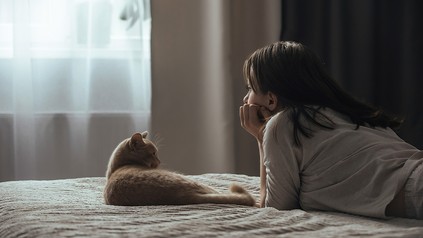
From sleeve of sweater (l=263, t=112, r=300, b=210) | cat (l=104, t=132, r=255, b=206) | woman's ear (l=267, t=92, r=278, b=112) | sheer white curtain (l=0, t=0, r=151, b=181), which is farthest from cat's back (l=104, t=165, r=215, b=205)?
sheer white curtain (l=0, t=0, r=151, b=181)

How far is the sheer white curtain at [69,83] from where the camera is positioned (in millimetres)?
3055

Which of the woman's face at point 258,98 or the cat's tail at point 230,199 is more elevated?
the woman's face at point 258,98

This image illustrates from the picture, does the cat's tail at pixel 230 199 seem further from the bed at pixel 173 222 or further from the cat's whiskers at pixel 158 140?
the cat's whiskers at pixel 158 140

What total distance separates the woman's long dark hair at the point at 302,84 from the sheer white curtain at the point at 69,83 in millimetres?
1515

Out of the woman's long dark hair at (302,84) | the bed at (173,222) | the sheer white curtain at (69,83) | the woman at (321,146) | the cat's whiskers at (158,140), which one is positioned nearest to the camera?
the bed at (173,222)

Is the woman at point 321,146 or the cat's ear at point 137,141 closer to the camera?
the woman at point 321,146

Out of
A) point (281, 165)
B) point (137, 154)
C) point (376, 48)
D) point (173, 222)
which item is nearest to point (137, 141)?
point (137, 154)

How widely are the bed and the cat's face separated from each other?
156 mm

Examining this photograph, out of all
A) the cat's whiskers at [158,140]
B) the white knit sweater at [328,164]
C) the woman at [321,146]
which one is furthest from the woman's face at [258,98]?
the cat's whiskers at [158,140]

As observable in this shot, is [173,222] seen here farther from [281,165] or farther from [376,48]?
[376,48]

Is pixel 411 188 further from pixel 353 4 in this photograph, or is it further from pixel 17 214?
pixel 353 4

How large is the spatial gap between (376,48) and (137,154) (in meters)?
1.94

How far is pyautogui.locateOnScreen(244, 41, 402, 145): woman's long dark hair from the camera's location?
171 centimetres

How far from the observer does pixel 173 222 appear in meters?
1.31
